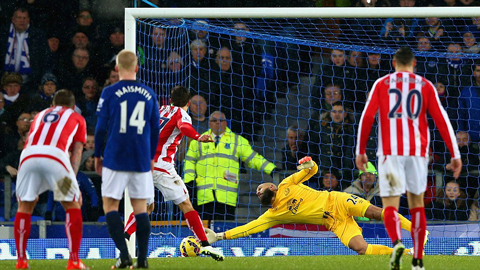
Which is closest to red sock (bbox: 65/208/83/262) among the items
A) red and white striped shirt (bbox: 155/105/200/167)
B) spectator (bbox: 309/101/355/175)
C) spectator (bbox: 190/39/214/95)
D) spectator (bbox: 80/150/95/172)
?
red and white striped shirt (bbox: 155/105/200/167)

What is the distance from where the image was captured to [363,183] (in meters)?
11.5

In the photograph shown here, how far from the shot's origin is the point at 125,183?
21.2 feet

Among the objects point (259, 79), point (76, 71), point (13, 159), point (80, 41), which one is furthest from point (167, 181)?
point (80, 41)

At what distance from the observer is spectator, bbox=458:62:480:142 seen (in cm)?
1218

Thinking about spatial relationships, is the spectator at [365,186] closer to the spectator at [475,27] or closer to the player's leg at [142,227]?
the spectator at [475,27]

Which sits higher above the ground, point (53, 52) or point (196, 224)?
point (53, 52)

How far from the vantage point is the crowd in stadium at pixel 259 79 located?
38.5 ft

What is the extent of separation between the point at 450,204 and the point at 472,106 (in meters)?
1.68

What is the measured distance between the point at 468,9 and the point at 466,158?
128 inches

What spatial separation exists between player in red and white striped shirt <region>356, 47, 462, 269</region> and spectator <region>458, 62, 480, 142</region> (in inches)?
232

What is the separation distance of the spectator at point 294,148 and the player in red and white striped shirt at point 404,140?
5.23 m

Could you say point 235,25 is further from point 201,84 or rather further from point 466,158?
point 466,158

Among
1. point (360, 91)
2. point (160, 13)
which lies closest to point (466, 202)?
point (360, 91)

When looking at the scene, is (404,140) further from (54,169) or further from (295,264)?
(54,169)
